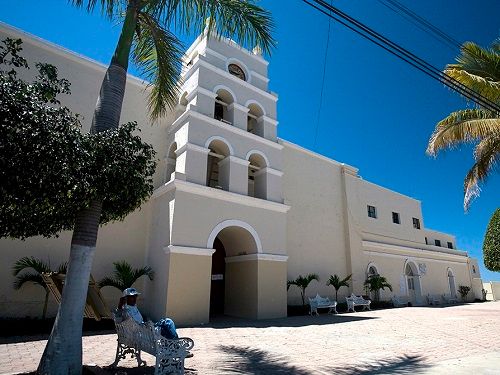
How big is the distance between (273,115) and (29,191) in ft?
44.7

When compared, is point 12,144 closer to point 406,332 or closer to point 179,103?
point 406,332

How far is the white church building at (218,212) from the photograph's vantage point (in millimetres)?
11938

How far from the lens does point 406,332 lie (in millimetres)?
9969

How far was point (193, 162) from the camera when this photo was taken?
1324 centimetres

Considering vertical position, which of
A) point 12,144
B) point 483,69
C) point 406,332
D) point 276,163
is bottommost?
point 406,332

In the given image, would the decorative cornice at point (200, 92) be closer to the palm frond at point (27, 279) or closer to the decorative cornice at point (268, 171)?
the decorative cornice at point (268, 171)

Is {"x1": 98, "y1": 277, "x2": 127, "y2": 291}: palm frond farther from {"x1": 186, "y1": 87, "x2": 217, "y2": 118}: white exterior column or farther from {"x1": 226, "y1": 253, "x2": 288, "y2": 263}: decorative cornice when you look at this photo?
{"x1": 186, "y1": 87, "x2": 217, "y2": 118}: white exterior column

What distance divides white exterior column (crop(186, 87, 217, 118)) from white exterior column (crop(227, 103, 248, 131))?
44.0 inches

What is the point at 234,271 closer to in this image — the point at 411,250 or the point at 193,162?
the point at 193,162

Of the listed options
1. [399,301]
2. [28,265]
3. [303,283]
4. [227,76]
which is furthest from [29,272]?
[399,301]

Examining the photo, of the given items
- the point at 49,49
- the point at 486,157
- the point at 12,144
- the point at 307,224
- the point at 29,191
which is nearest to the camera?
the point at 12,144

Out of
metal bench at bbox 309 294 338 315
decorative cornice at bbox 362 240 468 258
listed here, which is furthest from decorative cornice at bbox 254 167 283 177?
decorative cornice at bbox 362 240 468 258

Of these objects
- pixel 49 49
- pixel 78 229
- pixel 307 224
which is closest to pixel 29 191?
pixel 78 229

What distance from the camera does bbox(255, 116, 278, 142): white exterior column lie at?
54.1ft
